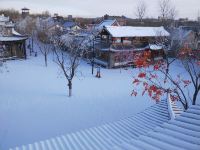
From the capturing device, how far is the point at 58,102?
19.8 metres

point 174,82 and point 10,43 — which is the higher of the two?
point 10,43

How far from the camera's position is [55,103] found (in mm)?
19531

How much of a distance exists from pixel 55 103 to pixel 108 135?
10576 mm

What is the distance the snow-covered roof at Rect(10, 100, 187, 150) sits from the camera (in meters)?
8.90

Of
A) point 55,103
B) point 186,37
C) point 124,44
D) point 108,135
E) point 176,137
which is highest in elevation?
point 186,37

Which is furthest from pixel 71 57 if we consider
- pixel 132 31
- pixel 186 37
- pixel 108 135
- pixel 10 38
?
pixel 186 37

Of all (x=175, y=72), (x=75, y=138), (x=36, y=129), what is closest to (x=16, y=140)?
(x=36, y=129)

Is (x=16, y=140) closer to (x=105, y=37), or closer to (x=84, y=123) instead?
(x=84, y=123)

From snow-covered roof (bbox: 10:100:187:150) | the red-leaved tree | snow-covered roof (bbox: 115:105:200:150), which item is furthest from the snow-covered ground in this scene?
snow-covered roof (bbox: 115:105:200:150)

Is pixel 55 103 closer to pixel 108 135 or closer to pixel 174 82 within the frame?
pixel 174 82

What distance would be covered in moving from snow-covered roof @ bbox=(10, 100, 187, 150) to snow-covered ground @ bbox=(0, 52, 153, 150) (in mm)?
4891

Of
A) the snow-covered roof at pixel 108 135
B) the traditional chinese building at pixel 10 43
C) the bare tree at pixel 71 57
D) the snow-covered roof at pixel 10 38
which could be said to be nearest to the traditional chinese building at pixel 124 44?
the bare tree at pixel 71 57

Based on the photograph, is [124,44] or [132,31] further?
[132,31]

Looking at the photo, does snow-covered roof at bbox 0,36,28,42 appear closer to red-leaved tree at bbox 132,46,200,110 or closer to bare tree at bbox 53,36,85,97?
bare tree at bbox 53,36,85,97
